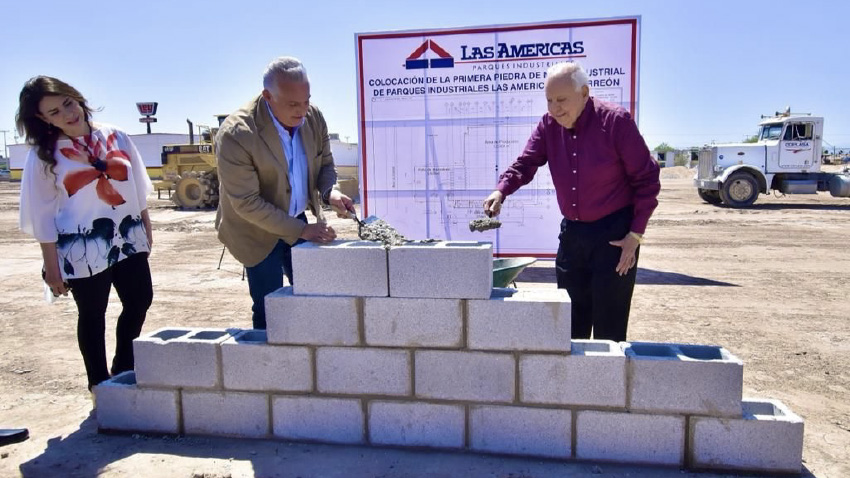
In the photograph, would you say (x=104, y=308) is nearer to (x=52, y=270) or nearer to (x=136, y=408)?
(x=52, y=270)

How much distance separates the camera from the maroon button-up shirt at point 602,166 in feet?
10.5

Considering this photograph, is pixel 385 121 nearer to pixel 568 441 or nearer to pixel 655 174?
pixel 655 174

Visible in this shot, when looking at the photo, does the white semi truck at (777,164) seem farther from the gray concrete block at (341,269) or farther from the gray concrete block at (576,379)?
the gray concrete block at (341,269)

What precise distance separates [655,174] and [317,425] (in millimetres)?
2195

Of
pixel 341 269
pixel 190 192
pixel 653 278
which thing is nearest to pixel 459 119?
pixel 653 278

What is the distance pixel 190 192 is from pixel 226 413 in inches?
700

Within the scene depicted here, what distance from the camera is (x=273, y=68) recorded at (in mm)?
3039

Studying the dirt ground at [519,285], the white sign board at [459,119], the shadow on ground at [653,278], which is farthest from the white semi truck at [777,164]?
the white sign board at [459,119]

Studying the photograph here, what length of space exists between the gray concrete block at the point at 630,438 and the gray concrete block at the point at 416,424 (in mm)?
600

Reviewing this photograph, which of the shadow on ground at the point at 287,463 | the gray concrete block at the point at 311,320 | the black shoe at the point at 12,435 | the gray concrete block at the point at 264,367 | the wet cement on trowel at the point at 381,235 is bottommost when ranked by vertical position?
the shadow on ground at the point at 287,463

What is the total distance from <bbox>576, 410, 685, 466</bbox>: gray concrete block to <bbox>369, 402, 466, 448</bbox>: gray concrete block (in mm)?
600

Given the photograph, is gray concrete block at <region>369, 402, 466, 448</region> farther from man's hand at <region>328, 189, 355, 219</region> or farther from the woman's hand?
the woman's hand

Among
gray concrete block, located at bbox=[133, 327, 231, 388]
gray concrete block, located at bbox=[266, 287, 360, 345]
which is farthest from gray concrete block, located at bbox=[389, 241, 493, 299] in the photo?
gray concrete block, located at bbox=[133, 327, 231, 388]

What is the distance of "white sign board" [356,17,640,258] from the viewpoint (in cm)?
729
